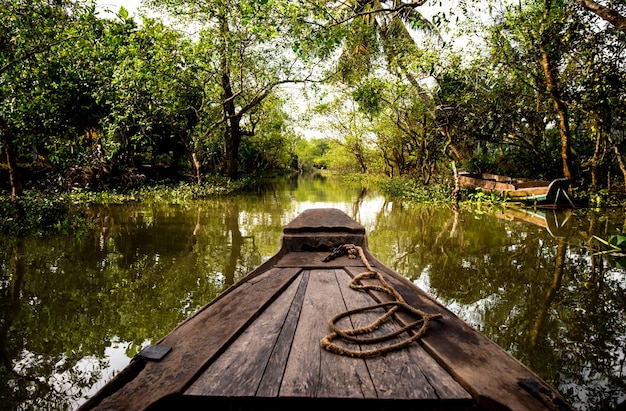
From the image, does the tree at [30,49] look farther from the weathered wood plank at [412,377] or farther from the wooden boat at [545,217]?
the wooden boat at [545,217]

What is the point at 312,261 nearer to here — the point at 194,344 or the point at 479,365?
the point at 194,344

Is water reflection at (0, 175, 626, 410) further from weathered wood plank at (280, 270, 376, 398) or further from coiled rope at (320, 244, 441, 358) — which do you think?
weathered wood plank at (280, 270, 376, 398)

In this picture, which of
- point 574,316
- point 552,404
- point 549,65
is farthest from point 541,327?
point 549,65

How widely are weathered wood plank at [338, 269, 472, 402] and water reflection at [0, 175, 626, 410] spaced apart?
1.84 metres

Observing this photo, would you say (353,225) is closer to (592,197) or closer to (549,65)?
(549,65)

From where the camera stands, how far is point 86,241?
731cm

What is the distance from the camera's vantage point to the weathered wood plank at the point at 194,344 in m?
1.47

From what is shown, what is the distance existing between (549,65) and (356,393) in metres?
12.5

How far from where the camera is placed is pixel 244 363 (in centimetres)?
170

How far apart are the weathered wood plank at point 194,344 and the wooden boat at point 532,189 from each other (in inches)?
376

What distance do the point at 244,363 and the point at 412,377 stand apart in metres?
0.76

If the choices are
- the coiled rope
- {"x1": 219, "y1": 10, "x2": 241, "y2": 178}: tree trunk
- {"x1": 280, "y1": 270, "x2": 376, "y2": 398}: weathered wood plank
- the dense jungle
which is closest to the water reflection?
the dense jungle

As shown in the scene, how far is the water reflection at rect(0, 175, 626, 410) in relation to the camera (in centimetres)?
308

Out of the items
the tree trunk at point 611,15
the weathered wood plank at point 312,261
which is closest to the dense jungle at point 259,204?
the tree trunk at point 611,15
